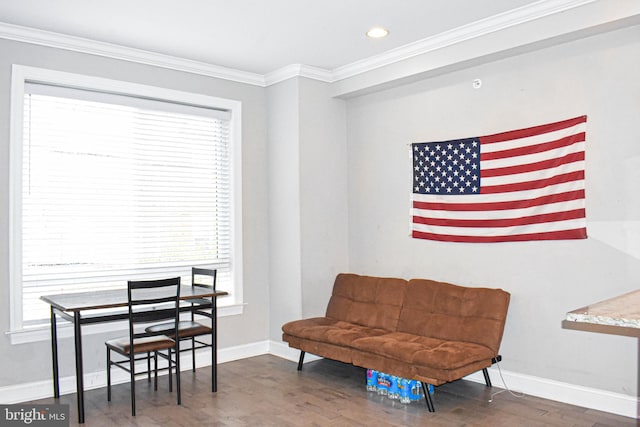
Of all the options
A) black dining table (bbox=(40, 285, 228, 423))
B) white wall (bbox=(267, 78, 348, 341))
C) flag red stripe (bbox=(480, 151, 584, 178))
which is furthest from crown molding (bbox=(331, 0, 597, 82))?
black dining table (bbox=(40, 285, 228, 423))

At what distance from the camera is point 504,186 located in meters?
4.16

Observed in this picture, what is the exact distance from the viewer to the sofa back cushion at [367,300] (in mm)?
4594

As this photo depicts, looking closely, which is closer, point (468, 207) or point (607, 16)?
point (607, 16)

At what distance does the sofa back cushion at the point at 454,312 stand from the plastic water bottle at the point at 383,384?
0.50m

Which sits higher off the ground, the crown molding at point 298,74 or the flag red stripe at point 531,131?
the crown molding at point 298,74

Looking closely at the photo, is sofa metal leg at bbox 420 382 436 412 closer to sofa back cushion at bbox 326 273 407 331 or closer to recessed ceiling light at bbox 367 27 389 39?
sofa back cushion at bbox 326 273 407 331

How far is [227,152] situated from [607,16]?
339 cm

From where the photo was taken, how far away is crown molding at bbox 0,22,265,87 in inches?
159

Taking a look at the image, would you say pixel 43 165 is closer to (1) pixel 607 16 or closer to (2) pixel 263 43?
(2) pixel 263 43

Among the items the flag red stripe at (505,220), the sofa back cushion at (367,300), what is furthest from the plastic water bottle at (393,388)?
the flag red stripe at (505,220)

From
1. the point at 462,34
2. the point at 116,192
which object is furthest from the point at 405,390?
the point at 116,192

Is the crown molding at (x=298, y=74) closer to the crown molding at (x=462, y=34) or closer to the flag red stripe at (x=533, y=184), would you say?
the crown molding at (x=462, y=34)

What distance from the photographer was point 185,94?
4938mm

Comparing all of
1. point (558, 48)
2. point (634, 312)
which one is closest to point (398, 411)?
point (634, 312)
